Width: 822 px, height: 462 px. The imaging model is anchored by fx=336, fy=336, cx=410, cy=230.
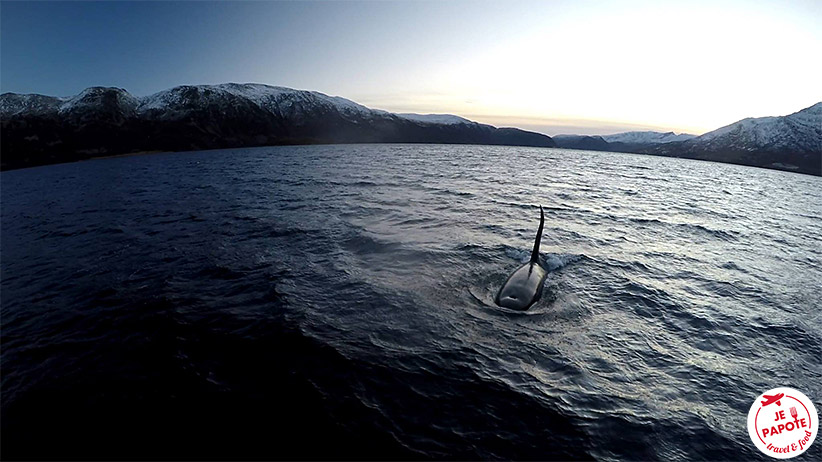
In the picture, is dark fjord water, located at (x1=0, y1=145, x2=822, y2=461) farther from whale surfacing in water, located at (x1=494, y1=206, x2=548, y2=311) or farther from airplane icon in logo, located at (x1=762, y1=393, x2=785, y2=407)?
whale surfacing in water, located at (x1=494, y1=206, x2=548, y2=311)

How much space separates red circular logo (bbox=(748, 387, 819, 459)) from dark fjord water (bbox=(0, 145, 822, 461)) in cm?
29

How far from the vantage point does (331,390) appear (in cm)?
853

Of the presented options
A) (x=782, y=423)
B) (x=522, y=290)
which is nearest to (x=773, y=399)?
(x=782, y=423)

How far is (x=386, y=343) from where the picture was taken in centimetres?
1056

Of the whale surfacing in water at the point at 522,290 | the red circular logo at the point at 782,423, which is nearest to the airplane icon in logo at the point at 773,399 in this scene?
the red circular logo at the point at 782,423

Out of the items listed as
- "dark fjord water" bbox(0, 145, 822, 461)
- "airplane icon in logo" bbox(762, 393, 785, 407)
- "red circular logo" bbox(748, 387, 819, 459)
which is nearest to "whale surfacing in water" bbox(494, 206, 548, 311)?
"dark fjord water" bbox(0, 145, 822, 461)

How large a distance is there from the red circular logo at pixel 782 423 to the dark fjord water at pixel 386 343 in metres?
0.29

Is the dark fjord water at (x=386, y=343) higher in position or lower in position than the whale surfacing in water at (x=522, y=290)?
lower

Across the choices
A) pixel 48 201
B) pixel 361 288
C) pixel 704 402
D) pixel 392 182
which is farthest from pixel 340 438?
pixel 48 201

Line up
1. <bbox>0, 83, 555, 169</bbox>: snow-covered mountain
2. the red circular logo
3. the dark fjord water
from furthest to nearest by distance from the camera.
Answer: <bbox>0, 83, 555, 169</bbox>: snow-covered mountain
the red circular logo
the dark fjord water

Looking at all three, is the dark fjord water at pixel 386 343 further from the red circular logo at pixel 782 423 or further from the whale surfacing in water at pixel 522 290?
the whale surfacing in water at pixel 522 290

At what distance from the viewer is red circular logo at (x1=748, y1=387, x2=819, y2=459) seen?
306 inches

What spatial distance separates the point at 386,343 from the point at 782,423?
35.2ft

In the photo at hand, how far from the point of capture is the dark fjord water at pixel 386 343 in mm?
7363
